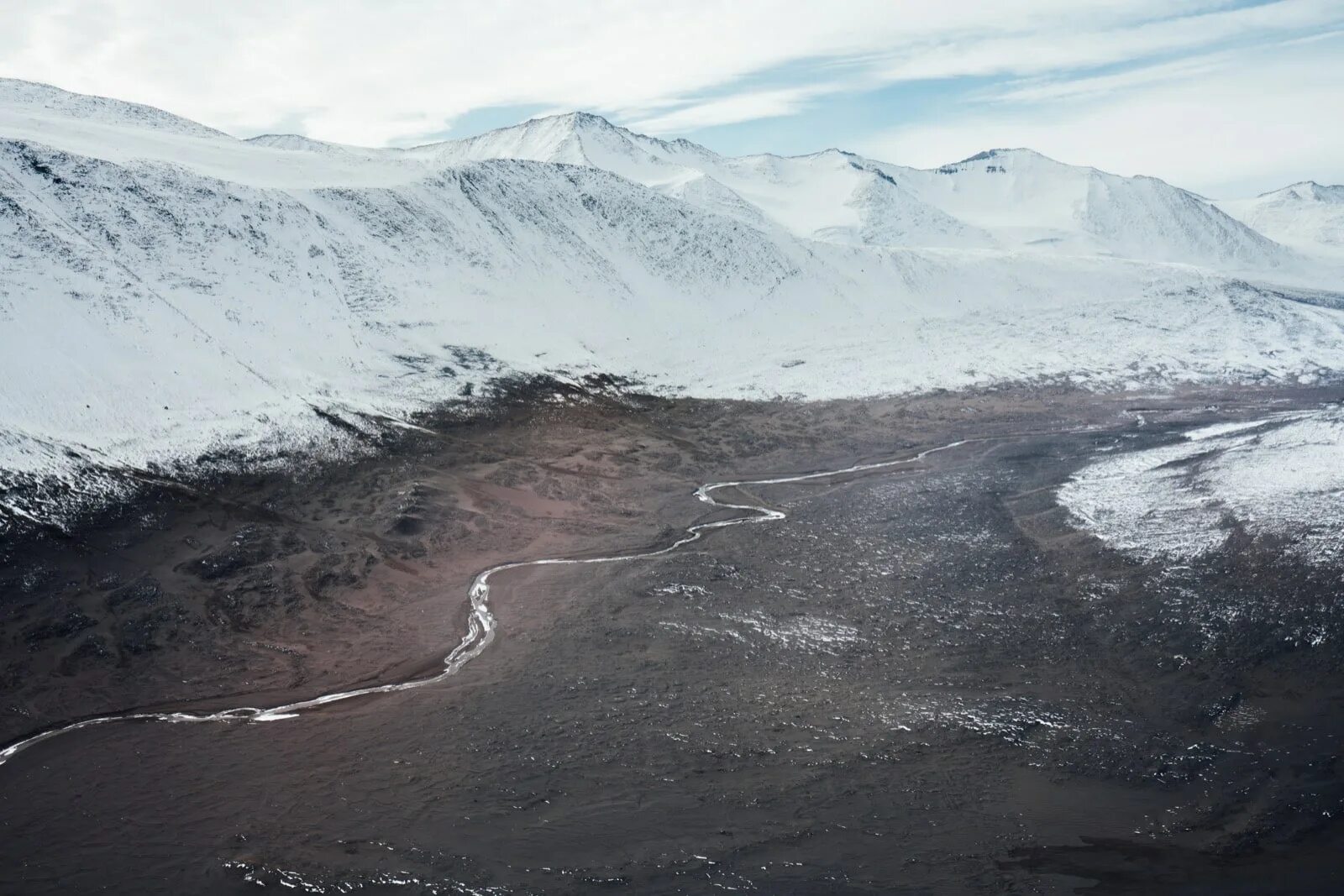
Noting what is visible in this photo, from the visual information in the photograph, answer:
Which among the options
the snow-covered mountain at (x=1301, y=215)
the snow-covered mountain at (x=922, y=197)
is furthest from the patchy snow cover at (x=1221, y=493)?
the snow-covered mountain at (x=1301, y=215)

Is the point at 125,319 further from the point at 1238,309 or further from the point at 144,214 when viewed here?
the point at 1238,309

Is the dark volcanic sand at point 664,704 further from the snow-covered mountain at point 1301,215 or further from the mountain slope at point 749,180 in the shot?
the snow-covered mountain at point 1301,215

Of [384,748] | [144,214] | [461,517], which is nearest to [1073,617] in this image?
[384,748]

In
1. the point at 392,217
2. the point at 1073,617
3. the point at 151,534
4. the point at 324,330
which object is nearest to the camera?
the point at 1073,617

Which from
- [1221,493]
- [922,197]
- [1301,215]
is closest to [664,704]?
[1221,493]

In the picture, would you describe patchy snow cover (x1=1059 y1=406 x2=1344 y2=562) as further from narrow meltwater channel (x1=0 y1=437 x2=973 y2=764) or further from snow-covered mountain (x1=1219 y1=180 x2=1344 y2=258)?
snow-covered mountain (x1=1219 y1=180 x2=1344 y2=258)

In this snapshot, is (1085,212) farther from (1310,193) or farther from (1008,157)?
(1310,193)

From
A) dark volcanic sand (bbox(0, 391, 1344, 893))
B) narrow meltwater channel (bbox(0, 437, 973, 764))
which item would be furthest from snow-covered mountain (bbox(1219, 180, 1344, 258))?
dark volcanic sand (bbox(0, 391, 1344, 893))
